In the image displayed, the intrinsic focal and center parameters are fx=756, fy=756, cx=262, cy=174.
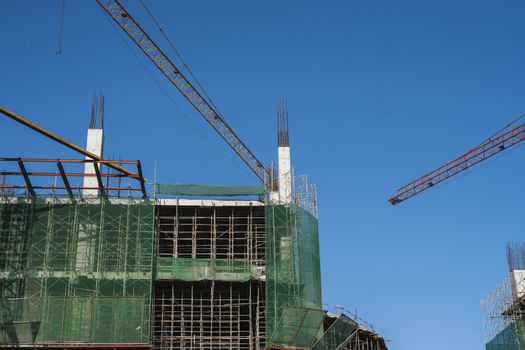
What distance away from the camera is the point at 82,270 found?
37750 millimetres

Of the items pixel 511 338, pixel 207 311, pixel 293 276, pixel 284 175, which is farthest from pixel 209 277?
pixel 511 338

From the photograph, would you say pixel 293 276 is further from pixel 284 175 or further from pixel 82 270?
pixel 82 270

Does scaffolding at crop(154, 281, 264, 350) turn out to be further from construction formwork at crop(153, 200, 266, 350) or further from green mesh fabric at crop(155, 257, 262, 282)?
green mesh fabric at crop(155, 257, 262, 282)

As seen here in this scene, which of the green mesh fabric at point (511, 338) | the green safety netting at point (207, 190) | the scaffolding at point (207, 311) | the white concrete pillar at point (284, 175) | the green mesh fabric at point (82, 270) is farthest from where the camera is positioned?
the green mesh fabric at point (511, 338)

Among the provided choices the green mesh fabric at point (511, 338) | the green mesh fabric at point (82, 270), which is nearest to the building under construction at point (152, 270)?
the green mesh fabric at point (82, 270)

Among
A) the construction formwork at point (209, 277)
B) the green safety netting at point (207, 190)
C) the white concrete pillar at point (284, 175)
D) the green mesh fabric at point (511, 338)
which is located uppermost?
the white concrete pillar at point (284, 175)

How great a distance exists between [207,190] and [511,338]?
21893 mm

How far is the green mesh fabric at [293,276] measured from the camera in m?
35.4

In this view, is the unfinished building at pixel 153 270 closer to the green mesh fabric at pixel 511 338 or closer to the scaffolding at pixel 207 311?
the scaffolding at pixel 207 311

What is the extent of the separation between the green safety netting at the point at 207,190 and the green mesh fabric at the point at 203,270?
3.68 metres

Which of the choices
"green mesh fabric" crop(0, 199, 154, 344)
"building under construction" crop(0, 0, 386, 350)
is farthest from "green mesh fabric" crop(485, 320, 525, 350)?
"green mesh fabric" crop(0, 199, 154, 344)

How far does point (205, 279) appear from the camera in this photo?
38.5m

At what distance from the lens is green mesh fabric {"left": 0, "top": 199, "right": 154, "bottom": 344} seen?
116 feet

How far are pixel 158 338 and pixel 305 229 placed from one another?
9.51 m
